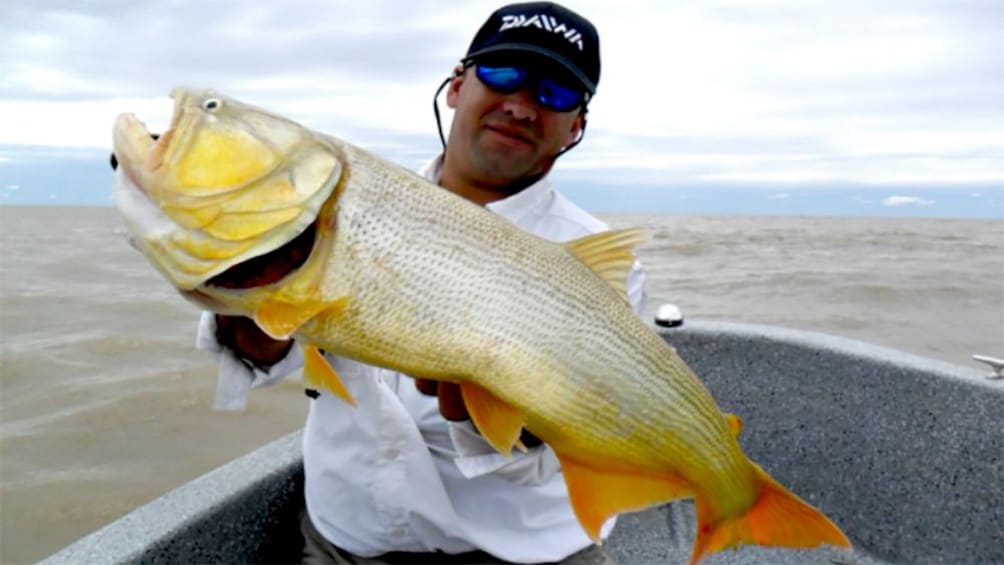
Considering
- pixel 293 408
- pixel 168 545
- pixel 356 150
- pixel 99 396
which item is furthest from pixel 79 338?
pixel 356 150

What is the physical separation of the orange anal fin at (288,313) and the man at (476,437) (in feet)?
2.72

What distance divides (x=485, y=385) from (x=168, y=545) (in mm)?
1468

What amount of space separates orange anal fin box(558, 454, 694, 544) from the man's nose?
1.23m

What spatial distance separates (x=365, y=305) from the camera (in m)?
1.65

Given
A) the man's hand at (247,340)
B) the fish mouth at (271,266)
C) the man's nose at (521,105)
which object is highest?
the man's nose at (521,105)

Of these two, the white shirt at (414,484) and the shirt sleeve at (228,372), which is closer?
the shirt sleeve at (228,372)

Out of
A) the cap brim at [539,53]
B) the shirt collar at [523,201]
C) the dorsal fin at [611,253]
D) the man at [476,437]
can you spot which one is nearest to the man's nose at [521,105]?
the man at [476,437]

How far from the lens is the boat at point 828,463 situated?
10.1 ft

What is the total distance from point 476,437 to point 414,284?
0.83 meters

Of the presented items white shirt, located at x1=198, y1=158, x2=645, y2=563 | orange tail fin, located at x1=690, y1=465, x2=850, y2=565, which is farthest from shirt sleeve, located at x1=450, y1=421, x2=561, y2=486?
orange tail fin, located at x1=690, y1=465, x2=850, y2=565

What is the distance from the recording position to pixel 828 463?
413 cm

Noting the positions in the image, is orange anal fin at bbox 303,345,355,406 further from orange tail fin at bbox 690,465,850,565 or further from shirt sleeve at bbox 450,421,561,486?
orange tail fin at bbox 690,465,850,565

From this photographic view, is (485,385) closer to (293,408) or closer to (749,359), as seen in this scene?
(749,359)

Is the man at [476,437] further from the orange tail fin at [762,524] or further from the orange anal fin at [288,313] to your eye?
the orange anal fin at [288,313]
